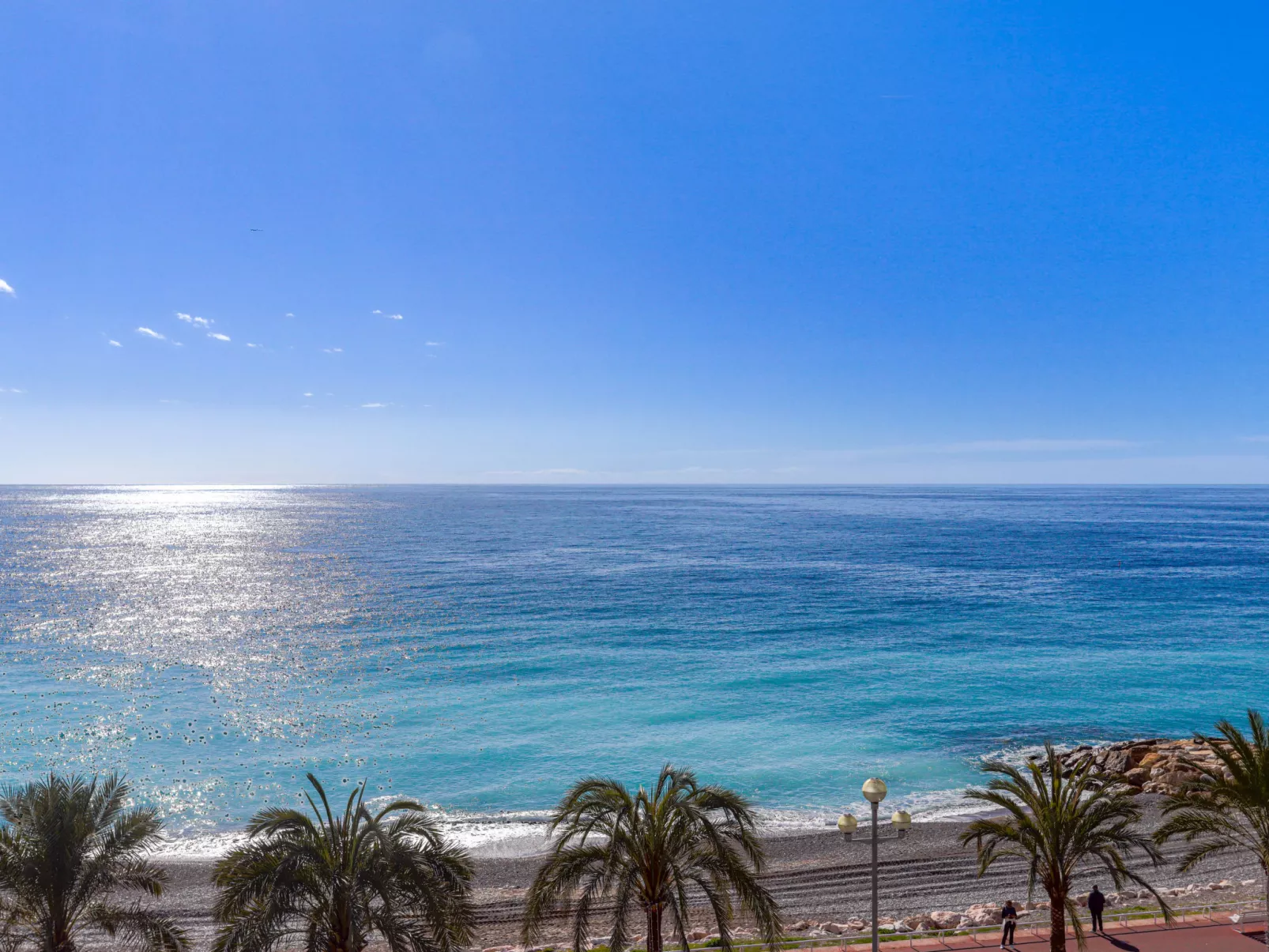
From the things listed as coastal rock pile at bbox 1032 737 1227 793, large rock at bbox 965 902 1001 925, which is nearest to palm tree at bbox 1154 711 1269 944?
large rock at bbox 965 902 1001 925

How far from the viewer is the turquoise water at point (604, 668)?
3456 cm

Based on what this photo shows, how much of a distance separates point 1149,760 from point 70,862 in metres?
40.2

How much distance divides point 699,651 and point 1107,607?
139 ft

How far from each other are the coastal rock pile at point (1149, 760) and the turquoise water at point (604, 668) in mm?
3185

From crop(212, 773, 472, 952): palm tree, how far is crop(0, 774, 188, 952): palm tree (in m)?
2.30

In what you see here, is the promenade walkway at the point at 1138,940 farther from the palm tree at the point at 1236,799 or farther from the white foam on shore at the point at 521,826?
the white foam on shore at the point at 521,826

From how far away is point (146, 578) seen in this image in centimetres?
8919

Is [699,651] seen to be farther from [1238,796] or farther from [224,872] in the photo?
[224,872]

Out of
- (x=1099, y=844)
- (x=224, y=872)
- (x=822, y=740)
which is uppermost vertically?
(x=224, y=872)

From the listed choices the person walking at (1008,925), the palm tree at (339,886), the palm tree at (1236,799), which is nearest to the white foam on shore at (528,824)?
the person walking at (1008,925)

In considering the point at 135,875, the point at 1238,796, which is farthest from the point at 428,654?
the point at 1238,796

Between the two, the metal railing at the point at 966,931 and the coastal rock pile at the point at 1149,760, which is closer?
the metal railing at the point at 966,931

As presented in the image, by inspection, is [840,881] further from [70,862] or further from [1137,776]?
[70,862]

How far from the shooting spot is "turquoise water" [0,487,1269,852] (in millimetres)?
34562
